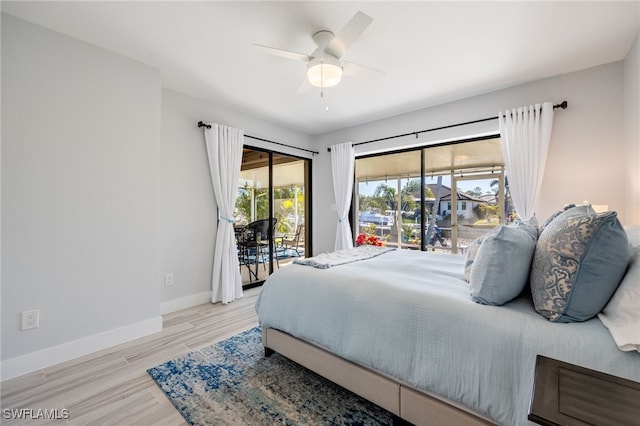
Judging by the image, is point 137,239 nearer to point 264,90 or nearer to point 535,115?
point 264,90

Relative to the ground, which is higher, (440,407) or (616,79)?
(616,79)

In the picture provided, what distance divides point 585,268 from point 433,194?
334 centimetres

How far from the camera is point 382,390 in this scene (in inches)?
57.1

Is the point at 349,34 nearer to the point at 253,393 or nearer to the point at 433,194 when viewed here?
the point at 253,393

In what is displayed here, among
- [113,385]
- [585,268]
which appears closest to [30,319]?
[113,385]

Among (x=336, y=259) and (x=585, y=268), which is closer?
(x=585, y=268)

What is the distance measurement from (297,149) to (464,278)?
366cm

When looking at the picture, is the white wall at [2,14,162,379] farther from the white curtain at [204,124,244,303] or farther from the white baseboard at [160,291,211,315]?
the white curtain at [204,124,244,303]

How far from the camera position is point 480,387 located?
1132mm

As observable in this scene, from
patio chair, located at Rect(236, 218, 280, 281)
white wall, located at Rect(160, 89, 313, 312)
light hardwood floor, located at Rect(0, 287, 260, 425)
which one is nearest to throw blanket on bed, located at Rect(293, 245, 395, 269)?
light hardwood floor, located at Rect(0, 287, 260, 425)

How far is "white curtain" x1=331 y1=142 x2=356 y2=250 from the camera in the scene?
14.8 ft

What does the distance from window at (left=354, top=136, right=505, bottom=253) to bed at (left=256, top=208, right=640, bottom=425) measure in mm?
2469

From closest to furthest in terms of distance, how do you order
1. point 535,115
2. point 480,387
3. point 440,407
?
1. point 480,387
2. point 440,407
3. point 535,115

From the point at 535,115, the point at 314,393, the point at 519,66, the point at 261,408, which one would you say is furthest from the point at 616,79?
the point at 261,408
